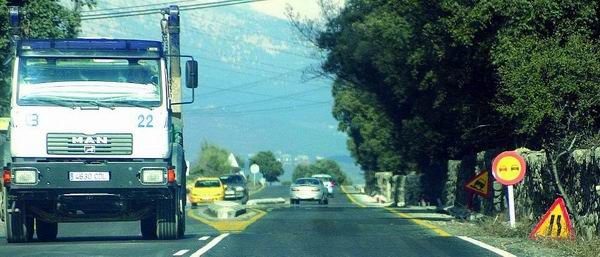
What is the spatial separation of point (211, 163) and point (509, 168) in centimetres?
10671

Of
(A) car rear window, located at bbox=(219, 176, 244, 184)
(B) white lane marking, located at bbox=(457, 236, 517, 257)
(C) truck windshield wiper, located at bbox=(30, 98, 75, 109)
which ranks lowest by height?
(B) white lane marking, located at bbox=(457, 236, 517, 257)

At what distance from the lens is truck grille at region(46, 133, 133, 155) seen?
20578mm

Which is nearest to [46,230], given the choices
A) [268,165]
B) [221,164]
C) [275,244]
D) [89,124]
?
[89,124]

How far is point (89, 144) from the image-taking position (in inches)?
814

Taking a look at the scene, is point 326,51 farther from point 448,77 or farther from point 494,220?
point 494,220

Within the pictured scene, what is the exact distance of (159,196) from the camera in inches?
827

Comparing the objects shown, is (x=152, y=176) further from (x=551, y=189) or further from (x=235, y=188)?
(x=235, y=188)

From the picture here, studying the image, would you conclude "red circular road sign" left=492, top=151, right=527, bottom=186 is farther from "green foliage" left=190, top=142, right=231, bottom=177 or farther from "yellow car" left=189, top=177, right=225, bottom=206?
"green foliage" left=190, top=142, right=231, bottom=177

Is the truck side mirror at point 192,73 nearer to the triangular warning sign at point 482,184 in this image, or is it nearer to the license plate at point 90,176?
the license plate at point 90,176

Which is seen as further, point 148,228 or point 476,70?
point 476,70

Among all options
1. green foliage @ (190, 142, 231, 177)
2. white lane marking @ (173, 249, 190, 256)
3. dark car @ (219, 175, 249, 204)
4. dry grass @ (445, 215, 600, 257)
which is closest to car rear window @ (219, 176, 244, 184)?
dark car @ (219, 175, 249, 204)

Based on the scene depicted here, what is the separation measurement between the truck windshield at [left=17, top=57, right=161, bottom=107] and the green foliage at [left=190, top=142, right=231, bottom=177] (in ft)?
315

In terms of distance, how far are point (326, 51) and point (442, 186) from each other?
32.1 feet

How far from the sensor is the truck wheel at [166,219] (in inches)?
867
